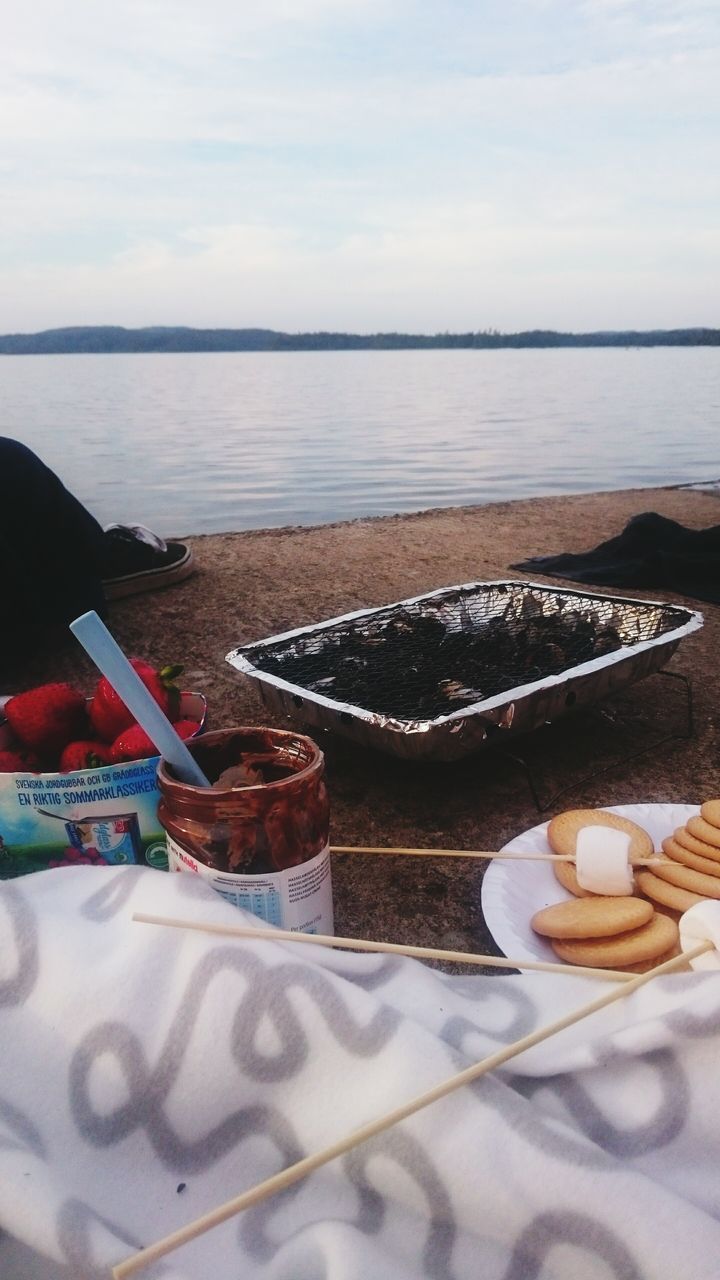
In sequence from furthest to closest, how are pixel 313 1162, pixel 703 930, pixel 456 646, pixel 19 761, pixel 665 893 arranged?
pixel 456 646, pixel 19 761, pixel 665 893, pixel 703 930, pixel 313 1162

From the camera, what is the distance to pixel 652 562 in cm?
531

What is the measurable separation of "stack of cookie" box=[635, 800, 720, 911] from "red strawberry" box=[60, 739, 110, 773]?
3.46ft

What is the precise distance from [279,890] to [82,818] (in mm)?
484

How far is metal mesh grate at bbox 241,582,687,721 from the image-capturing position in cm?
254

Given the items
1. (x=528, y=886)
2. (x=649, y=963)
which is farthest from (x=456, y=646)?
(x=649, y=963)

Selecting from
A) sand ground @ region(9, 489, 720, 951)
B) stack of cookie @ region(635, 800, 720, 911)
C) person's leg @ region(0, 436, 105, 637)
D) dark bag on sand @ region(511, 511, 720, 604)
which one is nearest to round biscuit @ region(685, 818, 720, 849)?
stack of cookie @ region(635, 800, 720, 911)

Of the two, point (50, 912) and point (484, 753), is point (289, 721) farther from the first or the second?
point (50, 912)

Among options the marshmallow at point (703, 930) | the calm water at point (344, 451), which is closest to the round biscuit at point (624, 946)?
the marshmallow at point (703, 930)

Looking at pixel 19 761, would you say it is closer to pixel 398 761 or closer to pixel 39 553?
pixel 398 761

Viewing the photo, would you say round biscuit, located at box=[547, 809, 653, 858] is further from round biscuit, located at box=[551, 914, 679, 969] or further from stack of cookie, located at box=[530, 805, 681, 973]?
round biscuit, located at box=[551, 914, 679, 969]

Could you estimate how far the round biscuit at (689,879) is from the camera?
1537 millimetres

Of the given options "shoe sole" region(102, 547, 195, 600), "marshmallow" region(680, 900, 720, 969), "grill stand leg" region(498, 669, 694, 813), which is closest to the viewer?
"marshmallow" region(680, 900, 720, 969)

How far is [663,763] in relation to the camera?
110 inches

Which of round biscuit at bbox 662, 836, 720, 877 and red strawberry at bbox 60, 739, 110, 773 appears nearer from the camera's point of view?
round biscuit at bbox 662, 836, 720, 877
